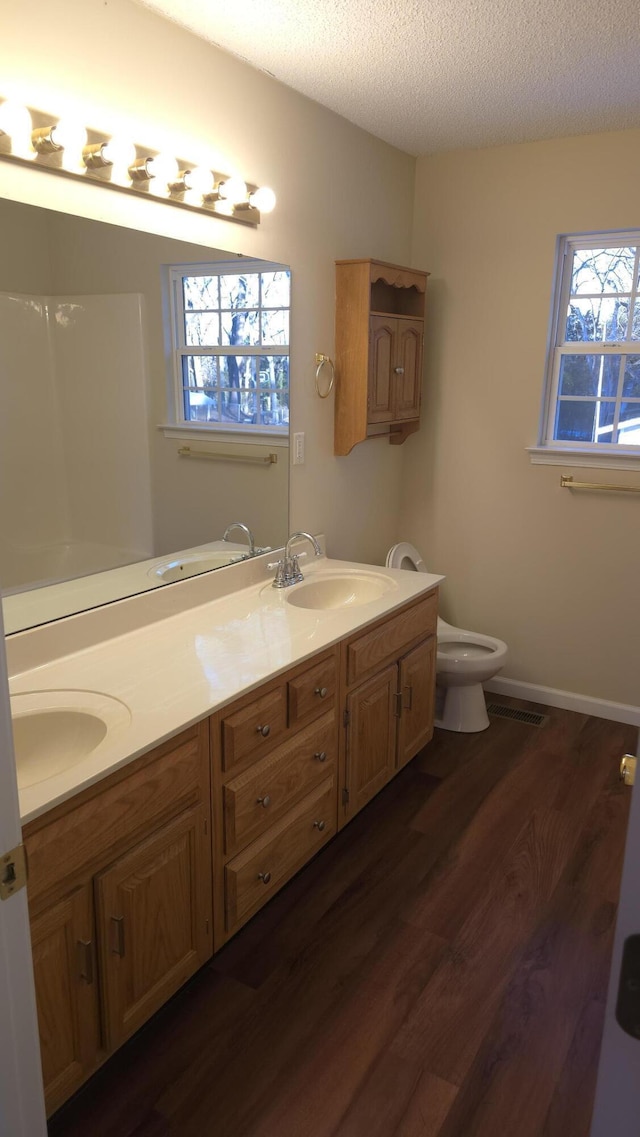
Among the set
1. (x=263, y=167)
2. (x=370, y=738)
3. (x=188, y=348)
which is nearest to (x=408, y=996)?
(x=370, y=738)

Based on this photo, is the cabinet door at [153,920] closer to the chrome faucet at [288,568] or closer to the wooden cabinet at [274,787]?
the wooden cabinet at [274,787]

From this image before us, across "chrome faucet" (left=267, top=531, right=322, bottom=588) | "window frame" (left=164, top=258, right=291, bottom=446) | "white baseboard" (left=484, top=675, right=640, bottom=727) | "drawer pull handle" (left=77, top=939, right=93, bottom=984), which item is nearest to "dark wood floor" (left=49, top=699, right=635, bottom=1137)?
"drawer pull handle" (left=77, top=939, right=93, bottom=984)

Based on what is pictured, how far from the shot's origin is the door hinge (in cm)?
90

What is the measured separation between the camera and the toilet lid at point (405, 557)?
3412 mm

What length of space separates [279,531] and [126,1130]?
5.97 feet

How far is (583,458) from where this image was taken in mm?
3285

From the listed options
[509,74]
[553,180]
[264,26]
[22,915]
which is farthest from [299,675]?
[553,180]

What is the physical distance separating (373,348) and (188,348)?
2.99ft

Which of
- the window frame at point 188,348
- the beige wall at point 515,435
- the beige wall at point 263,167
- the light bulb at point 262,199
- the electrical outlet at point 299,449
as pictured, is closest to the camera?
the beige wall at point 263,167

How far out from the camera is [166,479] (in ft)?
7.48

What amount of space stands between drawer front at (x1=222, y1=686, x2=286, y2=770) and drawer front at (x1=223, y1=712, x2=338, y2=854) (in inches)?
1.8

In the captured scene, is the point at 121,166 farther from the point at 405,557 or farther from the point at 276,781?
the point at 405,557

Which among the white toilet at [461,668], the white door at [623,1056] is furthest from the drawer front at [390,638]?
the white door at [623,1056]

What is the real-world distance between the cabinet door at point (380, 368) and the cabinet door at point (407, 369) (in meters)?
0.05
